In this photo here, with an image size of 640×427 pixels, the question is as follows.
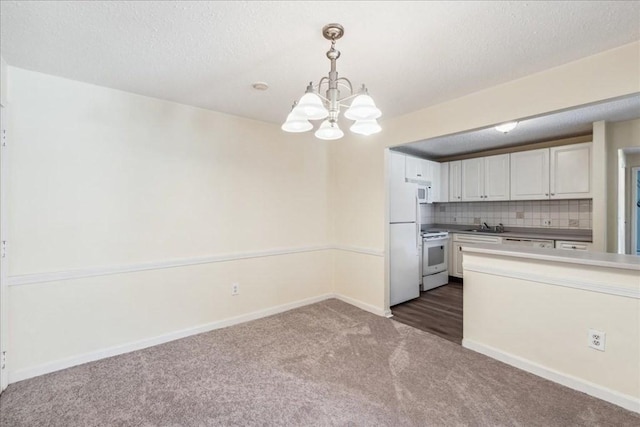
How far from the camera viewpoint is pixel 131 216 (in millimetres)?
2670

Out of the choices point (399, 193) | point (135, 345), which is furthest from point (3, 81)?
point (399, 193)

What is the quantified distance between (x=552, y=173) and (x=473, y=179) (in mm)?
1104

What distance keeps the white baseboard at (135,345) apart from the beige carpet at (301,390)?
0.07 m

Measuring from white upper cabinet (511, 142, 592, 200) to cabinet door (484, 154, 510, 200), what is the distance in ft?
0.33

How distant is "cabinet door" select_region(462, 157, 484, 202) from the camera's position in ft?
16.0

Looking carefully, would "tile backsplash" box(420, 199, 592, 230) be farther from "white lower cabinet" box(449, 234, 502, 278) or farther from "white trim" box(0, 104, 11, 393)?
"white trim" box(0, 104, 11, 393)

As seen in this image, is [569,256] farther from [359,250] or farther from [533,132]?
[533,132]

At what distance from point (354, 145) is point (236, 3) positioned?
2.58m

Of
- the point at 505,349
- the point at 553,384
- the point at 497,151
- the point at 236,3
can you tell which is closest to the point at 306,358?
the point at 505,349

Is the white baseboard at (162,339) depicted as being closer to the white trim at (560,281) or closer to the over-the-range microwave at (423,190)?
the white trim at (560,281)

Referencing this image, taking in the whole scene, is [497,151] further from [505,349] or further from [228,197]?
[228,197]

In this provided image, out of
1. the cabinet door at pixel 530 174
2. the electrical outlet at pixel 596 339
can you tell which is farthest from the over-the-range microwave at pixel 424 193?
the electrical outlet at pixel 596 339

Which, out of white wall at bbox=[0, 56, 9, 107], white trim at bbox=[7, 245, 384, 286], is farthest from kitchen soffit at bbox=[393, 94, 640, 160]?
white wall at bbox=[0, 56, 9, 107]

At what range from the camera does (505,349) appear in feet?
8.14
